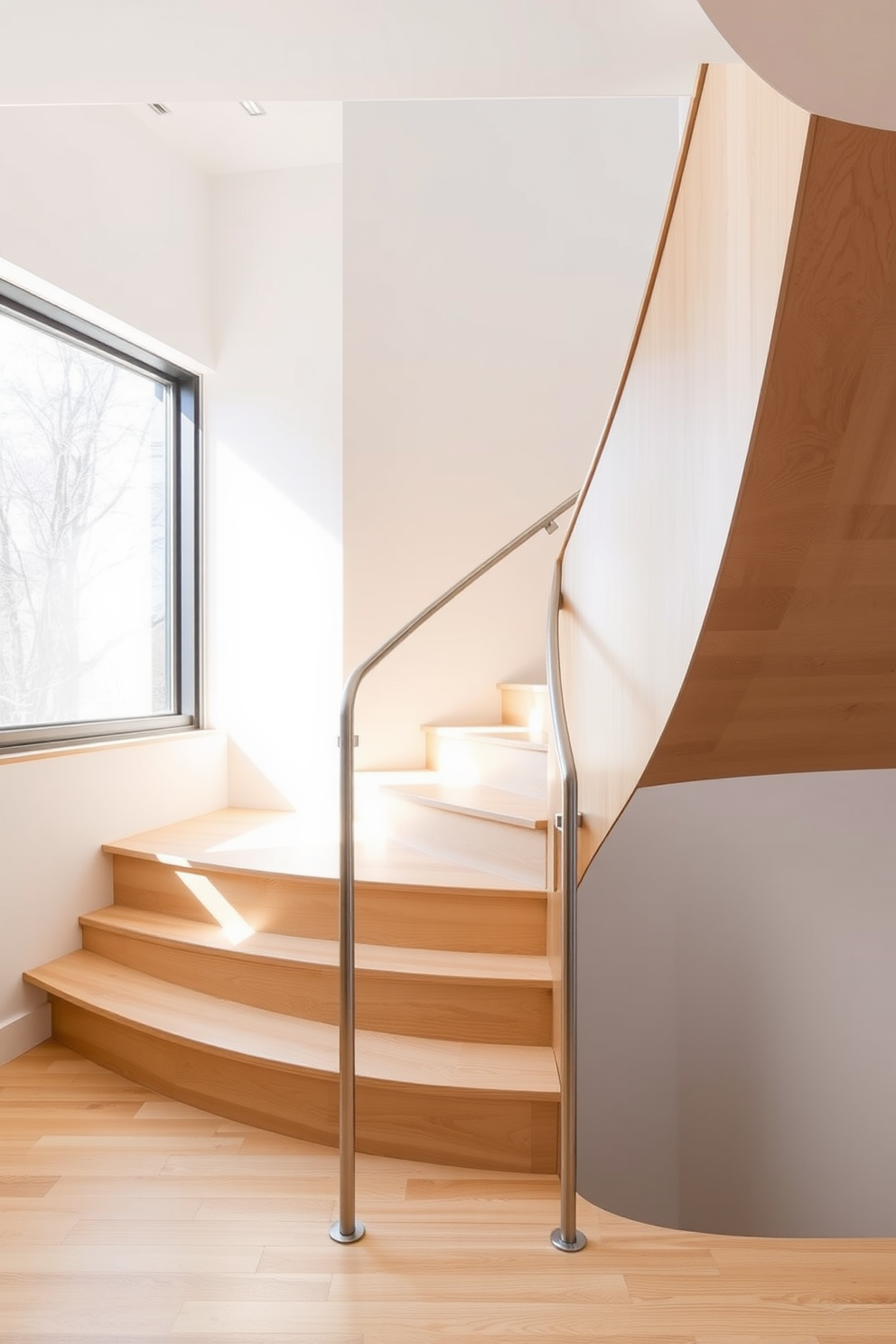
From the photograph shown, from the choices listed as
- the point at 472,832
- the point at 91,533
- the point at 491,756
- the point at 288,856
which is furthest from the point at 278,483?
the point at 472,832

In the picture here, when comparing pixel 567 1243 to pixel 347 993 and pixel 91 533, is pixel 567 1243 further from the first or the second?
pixel 91 533

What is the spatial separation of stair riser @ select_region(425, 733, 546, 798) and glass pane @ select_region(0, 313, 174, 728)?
51.1 inches

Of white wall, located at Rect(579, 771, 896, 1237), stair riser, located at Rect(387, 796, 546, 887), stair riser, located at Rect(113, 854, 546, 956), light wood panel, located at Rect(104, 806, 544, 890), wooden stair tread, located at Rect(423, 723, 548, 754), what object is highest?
wooden stair tread, located at Rect(423, 723, 548, 754)

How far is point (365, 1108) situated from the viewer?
2172 mm

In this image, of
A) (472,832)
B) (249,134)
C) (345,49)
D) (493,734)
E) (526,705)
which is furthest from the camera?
(249,134)

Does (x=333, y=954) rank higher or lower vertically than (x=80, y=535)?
lower

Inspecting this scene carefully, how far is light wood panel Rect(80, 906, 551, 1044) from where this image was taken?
230cm

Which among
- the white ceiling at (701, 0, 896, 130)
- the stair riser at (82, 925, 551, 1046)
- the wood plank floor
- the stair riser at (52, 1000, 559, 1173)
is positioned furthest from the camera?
the stair riser at (82, 925, 551, 1046)

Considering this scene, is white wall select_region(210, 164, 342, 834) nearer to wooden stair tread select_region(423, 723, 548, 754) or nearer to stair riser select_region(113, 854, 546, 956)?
wooden stair tread select_region(423, 723, 548, 754)

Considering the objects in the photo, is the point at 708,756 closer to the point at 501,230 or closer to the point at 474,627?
the point at 474,627

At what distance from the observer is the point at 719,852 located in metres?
3.26

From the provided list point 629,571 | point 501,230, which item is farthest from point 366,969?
point 501,230

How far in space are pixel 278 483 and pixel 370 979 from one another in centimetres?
238

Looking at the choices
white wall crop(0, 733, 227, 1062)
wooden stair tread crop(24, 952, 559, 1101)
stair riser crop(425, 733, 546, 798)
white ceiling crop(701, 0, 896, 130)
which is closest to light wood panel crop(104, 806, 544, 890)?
white wall crop(0, 733, 227, 1062)
